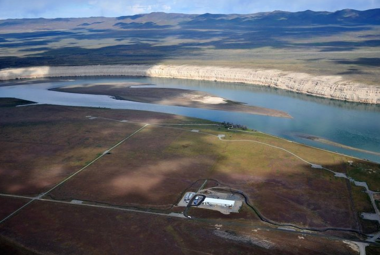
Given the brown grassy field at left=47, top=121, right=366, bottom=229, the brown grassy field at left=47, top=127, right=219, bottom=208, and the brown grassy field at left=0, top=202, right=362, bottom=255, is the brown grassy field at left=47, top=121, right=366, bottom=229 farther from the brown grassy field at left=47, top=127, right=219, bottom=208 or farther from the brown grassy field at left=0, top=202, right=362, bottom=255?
the brown grassy field at left=0, top=202, right=362, bottom=255

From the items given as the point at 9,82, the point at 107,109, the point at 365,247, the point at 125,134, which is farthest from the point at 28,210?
the point at 9,82

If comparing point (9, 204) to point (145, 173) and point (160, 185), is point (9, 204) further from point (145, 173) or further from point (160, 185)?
point (160, 185)

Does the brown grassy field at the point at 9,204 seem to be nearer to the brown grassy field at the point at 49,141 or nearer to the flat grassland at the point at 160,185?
the flat grassland at the point at 160,185

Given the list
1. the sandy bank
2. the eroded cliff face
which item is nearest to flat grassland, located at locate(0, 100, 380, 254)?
the sandy bank

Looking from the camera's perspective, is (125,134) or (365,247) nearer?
(365,247)

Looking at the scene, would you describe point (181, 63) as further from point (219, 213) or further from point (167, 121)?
point (219, 213)

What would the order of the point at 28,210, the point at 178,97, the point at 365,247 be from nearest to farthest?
the point at 365,247 → the point at 28,210 → the point at 178,97

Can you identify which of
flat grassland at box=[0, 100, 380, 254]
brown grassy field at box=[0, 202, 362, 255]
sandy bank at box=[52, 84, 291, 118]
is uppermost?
sandy bank at box=[52, 84, 291, 118]
